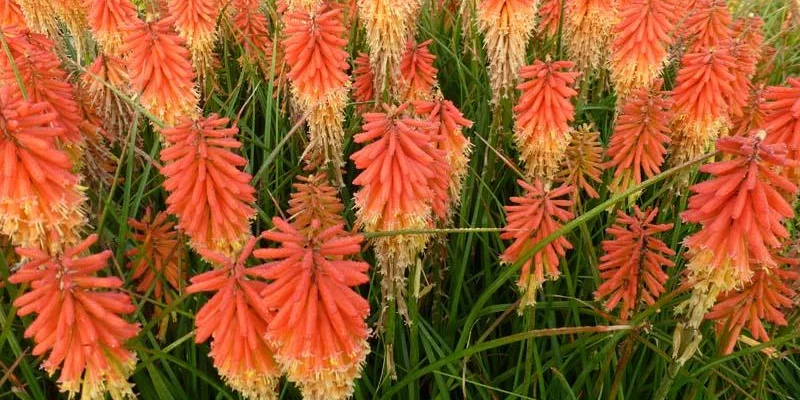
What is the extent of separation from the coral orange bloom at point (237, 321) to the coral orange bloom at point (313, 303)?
0.18ft

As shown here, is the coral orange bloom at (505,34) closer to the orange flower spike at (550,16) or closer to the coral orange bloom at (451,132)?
the coral orange bloom at (451,132)

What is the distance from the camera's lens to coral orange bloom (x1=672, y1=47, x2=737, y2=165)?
10.1 feet

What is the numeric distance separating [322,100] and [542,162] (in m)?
1.03

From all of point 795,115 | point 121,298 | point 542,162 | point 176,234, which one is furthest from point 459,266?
point 121,298

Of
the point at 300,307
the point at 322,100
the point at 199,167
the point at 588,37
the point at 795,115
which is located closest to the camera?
the point at 300,307

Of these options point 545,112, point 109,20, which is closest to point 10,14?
point 109,20

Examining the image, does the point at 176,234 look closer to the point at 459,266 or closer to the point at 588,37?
the point at 459,266

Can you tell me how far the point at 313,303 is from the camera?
1666mm

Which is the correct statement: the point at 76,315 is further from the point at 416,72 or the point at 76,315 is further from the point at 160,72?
the point at 416,72

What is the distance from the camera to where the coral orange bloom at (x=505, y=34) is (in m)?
Result: 3.13

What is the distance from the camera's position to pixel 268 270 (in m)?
1.66

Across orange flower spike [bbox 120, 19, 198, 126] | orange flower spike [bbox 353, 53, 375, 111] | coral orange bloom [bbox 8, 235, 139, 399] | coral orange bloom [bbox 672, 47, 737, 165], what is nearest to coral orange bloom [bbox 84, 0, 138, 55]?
orange flower spike [bbox 120, 19, 198, 126]

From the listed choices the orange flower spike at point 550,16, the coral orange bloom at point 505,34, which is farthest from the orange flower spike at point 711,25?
the coral orange bloom at point 505,34

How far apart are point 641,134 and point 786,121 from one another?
649 mm
